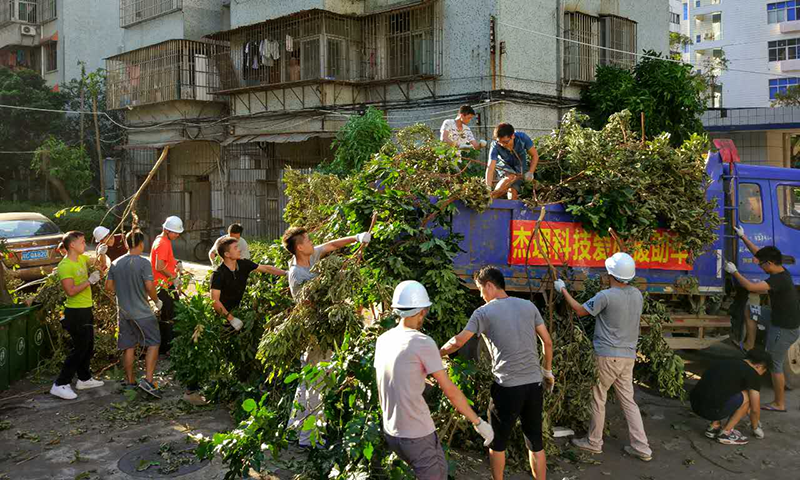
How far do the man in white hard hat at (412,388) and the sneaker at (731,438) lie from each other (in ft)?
11.3

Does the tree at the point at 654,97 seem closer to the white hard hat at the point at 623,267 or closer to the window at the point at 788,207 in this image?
the window at the point at 788,207

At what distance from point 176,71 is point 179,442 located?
16.9 metres

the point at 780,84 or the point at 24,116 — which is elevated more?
the point at 780,84

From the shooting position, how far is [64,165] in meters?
23.0

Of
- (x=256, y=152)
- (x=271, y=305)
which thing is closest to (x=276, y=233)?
(x=256, y=152)

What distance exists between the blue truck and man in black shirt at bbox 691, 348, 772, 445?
3.06ft

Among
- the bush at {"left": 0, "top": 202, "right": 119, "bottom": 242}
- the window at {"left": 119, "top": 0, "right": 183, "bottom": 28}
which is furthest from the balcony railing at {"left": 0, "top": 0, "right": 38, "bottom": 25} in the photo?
the bush at {"left": 0, "top": 202, "right": 119, "bottom": 242}

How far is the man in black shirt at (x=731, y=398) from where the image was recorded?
6336 millimetres

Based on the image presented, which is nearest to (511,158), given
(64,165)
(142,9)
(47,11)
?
(142,9)

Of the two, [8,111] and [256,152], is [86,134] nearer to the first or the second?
[8,111]

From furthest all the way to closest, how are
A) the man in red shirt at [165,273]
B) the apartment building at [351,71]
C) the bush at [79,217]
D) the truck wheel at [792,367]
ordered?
the bush at [79,217] < the apartment building at [351,71] < the man in red shirt at [165,273] < the truck wheel at [792,367]

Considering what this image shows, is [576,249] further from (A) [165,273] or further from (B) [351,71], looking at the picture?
(B) [351,71]

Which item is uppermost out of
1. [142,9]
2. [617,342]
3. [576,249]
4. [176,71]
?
[142,9]

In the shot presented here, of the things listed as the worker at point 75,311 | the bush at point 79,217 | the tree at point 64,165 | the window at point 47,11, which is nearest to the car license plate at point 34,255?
the worker at point 75,311
